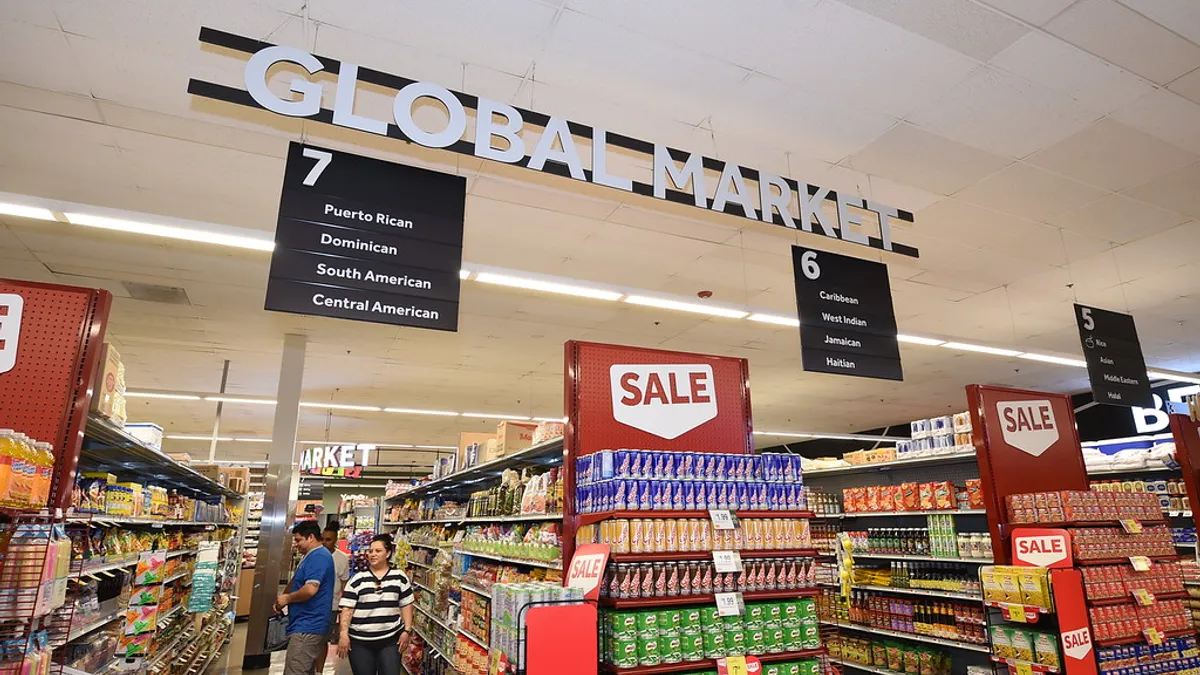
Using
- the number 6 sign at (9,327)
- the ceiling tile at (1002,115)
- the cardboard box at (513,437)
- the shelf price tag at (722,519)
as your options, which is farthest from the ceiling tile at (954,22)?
the number 6 sign at (9,327)

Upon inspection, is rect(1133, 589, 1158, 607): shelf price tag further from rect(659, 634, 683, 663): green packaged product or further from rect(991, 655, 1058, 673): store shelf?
rect(659, 634, 683, 663): green packaged product

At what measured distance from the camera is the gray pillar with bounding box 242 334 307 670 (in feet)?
29.0

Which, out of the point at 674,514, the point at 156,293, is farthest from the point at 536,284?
the point at 156,293

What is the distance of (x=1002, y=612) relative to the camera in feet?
15.0

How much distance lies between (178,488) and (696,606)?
874 cm

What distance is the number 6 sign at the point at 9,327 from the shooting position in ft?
10.4

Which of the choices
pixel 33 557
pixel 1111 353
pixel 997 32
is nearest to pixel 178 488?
pixel 33 557

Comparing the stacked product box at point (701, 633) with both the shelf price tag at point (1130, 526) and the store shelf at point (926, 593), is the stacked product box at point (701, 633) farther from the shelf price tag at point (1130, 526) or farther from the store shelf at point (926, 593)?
the shelf price tag at point (1130, 526)

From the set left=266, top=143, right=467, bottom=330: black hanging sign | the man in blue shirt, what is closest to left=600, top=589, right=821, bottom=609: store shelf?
left=266, top=143, right=467, bottom=330: black hanging sign

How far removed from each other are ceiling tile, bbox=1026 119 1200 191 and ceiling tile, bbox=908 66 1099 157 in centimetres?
17

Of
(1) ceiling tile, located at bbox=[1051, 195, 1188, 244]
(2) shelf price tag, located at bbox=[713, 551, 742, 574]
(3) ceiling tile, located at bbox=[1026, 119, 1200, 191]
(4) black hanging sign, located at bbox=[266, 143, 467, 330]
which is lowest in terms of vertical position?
(2) shelf price tag, located at bbox=[713, 551, 742, 574]

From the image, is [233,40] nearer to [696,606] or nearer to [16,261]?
[696,606]

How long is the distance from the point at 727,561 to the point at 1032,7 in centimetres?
343

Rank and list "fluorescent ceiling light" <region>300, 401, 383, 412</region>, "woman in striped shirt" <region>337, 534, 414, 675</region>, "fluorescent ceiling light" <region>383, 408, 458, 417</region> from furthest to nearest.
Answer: "fluorescent ceiling light" <region>383, 408, 458, 417</region> < "fluorescent ceiling light" <region>300, 401, 383, 412</region> < "woman in striped shirt" <region>337, 534, 414, 675</region>
